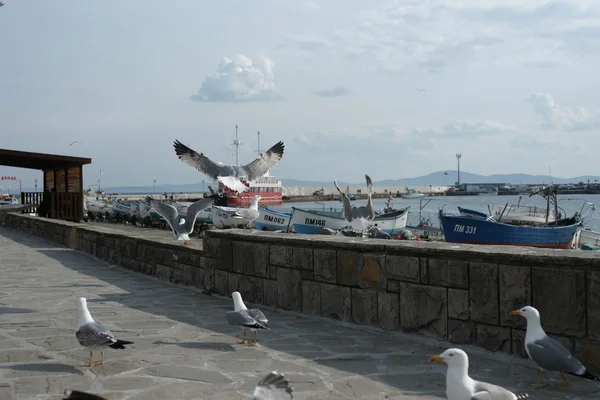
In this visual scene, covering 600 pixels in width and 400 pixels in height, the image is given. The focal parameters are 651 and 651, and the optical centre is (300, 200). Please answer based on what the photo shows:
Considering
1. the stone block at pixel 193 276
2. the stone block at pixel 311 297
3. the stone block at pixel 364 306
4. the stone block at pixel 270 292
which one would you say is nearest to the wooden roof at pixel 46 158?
the stone block at pixel 193 276

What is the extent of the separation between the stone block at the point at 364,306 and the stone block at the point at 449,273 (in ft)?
2.64

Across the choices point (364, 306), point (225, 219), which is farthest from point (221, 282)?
point (225, 219)

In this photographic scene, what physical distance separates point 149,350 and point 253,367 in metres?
1.06

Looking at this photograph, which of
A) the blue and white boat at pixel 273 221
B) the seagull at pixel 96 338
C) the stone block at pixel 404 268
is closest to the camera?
the seagull at pixel 96 338

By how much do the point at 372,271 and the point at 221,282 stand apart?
295cm

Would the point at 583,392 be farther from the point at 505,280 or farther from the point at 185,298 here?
the point at 185,298

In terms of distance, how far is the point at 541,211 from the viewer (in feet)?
102

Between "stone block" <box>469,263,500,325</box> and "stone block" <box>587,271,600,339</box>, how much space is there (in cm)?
75

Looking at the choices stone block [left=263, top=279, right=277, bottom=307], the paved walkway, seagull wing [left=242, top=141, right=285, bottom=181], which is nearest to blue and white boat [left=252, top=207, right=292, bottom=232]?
seagull wing [left=242, top=141, right=285, bottom=181]

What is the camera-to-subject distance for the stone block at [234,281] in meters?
8.30

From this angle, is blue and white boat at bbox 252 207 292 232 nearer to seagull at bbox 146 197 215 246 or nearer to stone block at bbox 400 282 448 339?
seagull at bbox 146 197 215 246

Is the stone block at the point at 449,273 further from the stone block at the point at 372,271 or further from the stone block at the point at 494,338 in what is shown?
the stone block at the point at 372,271

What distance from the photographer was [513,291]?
5227 millimetres

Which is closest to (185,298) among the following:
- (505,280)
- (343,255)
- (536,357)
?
(343,255)
